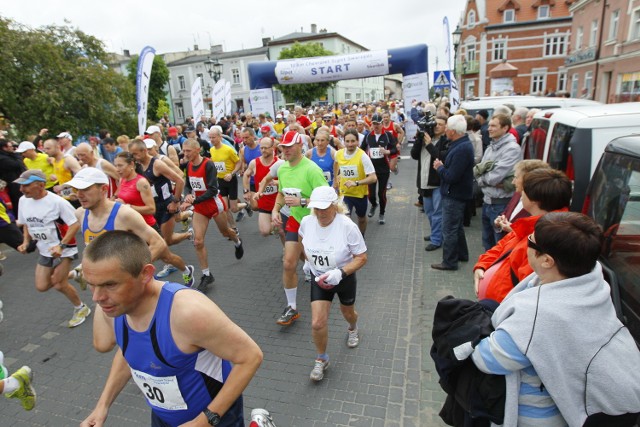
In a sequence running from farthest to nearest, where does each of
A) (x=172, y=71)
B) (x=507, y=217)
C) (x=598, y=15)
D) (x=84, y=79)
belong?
(x=172, y=71), (x=598, y=15), (x=84, y=79), (x=507, y=217)

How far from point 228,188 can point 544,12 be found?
5063cm

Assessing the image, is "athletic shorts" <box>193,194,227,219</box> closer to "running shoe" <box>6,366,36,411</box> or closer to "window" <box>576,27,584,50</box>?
"running shoe" <box>6,366,36,411</box>

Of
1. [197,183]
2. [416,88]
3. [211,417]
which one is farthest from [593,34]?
[211,417]

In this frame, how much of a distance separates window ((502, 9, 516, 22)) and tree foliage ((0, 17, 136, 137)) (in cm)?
4550

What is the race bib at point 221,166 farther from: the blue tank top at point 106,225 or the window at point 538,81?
the window at point 538,81

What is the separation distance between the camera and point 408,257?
6.40 metres

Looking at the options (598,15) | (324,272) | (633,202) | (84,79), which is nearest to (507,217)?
(633,202)

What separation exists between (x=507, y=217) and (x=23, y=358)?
5.46m

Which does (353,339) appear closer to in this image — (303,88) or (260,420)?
(260,420)

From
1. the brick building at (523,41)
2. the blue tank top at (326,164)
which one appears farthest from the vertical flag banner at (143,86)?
the brick building at (523,41)

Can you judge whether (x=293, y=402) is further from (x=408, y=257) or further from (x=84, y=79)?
(x=84, y=79)

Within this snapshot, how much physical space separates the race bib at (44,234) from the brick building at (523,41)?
45.7 meters

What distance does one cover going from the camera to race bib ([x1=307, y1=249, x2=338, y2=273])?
3469 mm

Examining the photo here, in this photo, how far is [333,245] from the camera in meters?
3.48
